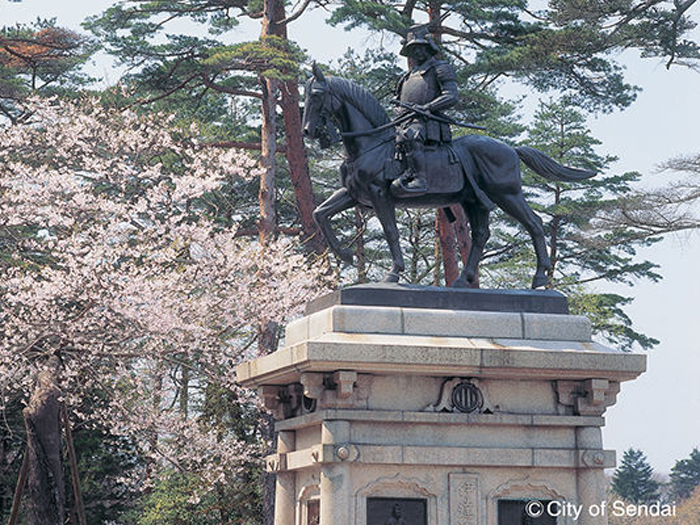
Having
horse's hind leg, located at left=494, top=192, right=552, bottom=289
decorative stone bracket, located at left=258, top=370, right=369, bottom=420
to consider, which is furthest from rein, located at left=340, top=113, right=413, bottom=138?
decorative stone bracket, located at left=258, top=370, right=369, bottom=420

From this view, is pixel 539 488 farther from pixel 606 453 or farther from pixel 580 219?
pixel 580 219

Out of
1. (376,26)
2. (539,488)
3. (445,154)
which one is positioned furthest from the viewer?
(376,26)

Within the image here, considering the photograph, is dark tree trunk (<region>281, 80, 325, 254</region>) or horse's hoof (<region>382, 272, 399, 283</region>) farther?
dark tree trunk (<region>281, 80, 325, 254</region>)

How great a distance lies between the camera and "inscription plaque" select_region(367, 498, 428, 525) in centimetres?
824

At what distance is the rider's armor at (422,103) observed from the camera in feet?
30.1

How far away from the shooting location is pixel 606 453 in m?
8.71

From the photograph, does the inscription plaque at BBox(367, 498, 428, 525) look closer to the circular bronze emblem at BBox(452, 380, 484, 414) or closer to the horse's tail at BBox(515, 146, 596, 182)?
the circular bronze emblem at BBox(452, 380, 484, 414)

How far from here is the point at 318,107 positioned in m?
9.20

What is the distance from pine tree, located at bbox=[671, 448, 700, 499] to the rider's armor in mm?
51757

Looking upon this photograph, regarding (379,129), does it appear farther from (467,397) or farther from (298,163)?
(298,163)

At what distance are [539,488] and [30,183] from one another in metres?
13.4

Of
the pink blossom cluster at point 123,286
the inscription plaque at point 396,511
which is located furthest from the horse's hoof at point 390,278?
the pink blossom cluster at point 123,286

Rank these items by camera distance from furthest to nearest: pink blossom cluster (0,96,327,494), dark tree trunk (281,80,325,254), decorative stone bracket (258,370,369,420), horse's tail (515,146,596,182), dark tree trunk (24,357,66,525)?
dark tree trunk (281,80,325,254), dark tree trunk (24,357,66,525), pink blossom cluster (0,96,327,494), horse's tail (515,146,596,182), decorative stone bracket (258,370,369,420)

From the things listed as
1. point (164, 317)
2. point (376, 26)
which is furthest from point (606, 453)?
point (376, 26)
